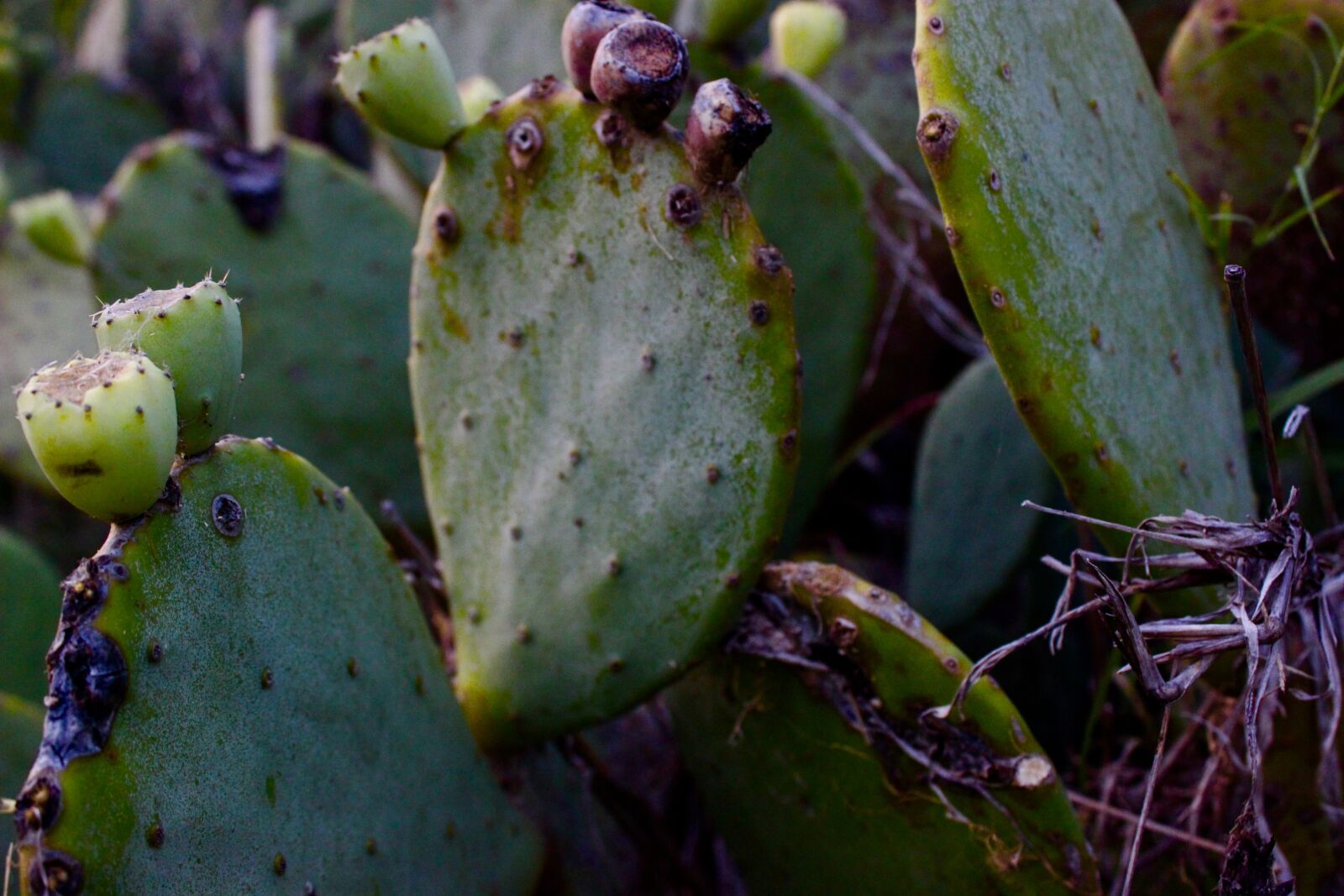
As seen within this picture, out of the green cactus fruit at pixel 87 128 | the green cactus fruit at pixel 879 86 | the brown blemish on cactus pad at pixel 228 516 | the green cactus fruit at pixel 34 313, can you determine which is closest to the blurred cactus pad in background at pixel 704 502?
the brown blemish on cactus pad at pixel 228 516

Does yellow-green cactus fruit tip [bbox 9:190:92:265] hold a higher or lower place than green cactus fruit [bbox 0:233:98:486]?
higher

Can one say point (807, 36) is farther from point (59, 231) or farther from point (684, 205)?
point (59, 231)

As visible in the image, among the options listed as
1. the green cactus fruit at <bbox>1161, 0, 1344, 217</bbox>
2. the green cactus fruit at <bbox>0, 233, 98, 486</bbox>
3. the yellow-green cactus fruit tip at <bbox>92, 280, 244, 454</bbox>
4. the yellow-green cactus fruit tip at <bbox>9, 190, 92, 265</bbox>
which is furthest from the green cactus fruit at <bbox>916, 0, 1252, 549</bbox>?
the green cactus fruit at <bbox>0, 233, 98, 486</bbox>

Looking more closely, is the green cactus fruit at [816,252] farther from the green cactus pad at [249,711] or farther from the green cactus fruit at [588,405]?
the green cactus pad at [249,711]

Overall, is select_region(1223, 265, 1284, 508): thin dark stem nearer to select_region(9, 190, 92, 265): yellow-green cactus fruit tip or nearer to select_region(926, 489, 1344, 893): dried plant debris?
select_region(926, 489, 1344, 893): dried plant debris

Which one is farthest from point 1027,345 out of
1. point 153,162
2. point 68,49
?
point 68,49

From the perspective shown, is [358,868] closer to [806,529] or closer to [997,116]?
[997,116]
